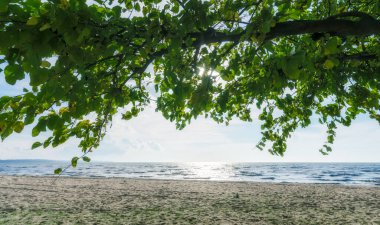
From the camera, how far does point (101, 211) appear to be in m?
13.8

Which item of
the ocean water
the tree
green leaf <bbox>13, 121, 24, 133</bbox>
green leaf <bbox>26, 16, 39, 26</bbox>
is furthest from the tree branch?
the ocean water

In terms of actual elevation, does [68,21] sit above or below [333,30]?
below

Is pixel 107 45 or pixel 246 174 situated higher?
pixel 107 45

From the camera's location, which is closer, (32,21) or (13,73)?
(32,21)

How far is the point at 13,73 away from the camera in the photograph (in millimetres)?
2627

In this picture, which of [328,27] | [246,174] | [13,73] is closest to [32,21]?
[13,73]

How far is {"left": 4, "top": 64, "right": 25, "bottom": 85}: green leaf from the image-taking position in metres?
2.59

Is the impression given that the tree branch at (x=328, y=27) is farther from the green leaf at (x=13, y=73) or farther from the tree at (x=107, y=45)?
the green leaf at (x=13, y=73)

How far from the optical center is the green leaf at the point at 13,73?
2.59m

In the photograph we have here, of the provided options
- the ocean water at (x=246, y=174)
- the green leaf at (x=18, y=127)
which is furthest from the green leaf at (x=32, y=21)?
the ocean water at (x=246, y=174)

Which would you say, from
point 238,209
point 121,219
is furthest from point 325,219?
point 121,219

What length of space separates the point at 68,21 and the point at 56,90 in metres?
0.92

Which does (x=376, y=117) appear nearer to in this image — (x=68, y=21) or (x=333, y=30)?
(x=333, y=30)

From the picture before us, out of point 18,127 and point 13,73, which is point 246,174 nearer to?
point 18,127
